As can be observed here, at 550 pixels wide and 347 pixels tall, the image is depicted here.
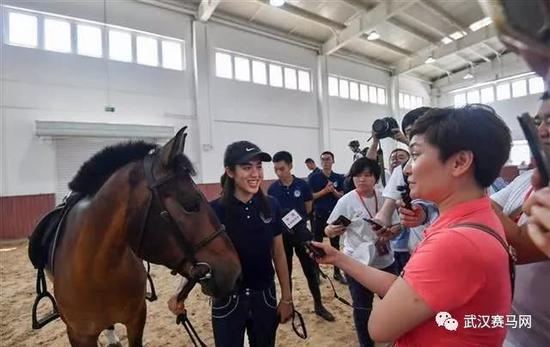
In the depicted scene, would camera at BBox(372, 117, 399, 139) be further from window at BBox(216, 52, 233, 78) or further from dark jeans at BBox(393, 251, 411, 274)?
window at BBox(216, 52, 233, 78)

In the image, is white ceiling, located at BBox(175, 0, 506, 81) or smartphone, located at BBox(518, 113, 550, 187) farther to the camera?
white ceiling, located at BBox(175, 0, 506, 81)

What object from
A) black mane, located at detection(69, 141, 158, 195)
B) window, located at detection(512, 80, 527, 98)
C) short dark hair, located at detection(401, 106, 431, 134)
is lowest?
black mane, located at detection(69, 141, 158, 195)

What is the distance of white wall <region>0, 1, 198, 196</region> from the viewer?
7285 millimetres

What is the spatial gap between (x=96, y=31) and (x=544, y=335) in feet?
32.6

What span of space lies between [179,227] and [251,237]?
0.51 m

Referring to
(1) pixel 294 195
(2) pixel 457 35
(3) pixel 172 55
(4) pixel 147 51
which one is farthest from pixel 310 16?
(1) pixel 294 195

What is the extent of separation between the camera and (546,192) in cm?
44

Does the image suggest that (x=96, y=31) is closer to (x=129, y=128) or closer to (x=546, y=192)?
(x=129, y=128)

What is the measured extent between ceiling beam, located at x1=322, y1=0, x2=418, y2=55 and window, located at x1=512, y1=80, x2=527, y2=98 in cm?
921

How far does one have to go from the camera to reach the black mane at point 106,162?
1.60 meters

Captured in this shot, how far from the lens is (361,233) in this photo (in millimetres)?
2352

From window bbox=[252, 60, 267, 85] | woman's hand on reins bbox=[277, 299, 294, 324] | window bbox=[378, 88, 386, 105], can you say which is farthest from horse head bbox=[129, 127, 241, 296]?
window bbox=[378, 88, 386, 105]

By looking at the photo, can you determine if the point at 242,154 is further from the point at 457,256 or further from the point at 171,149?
the point at 457,256

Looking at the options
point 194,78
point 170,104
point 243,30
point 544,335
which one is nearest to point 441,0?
point 243,30
